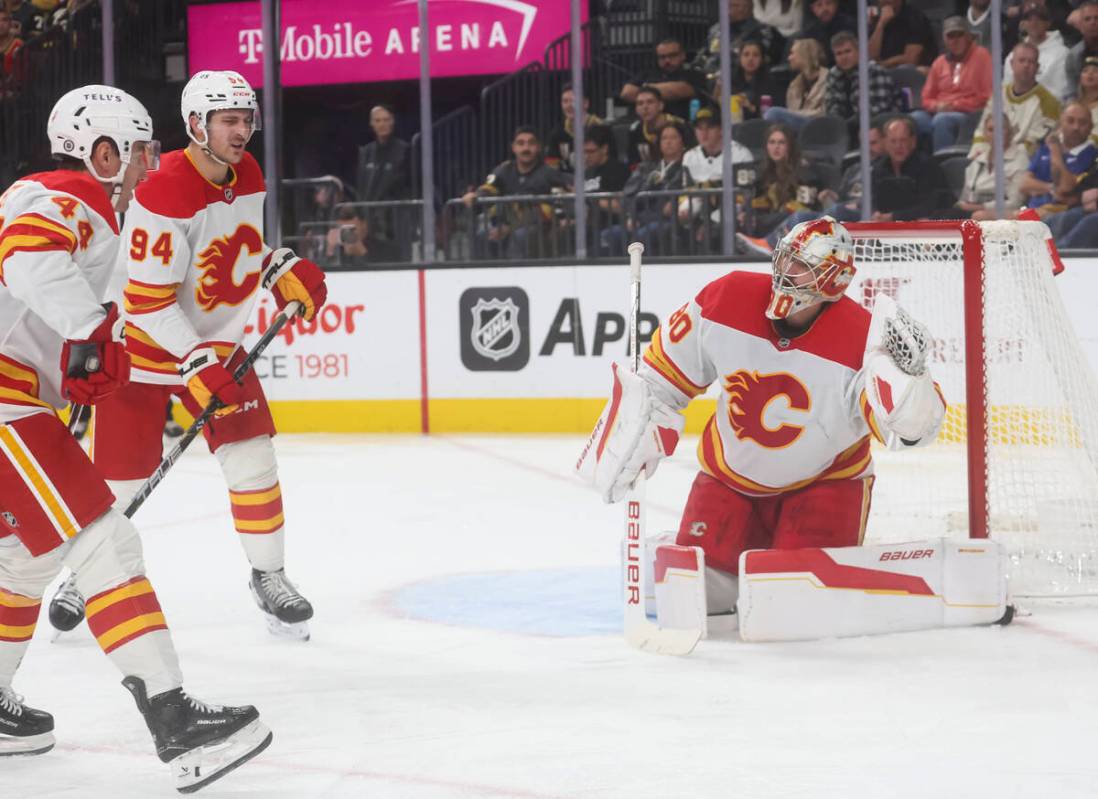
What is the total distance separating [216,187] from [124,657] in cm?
130

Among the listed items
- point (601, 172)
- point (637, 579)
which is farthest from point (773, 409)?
point (601, 172)

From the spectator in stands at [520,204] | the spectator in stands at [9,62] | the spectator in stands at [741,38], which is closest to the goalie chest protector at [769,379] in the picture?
the spectator in stands at [520,204]

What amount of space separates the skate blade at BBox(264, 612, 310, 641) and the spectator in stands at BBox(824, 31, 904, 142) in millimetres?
5226

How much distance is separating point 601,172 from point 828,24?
4.95 ft

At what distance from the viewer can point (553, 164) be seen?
8.01 m

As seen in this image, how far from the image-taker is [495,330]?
706 centimetres

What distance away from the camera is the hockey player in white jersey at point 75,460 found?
213 centimetres

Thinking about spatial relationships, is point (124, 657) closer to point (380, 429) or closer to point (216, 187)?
point (216, 187)

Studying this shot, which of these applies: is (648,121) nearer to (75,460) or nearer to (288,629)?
(288,629)

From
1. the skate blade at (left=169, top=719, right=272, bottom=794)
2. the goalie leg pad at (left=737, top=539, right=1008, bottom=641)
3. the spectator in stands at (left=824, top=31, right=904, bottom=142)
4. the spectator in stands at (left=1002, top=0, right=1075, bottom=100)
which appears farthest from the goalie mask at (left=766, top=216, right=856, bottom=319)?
the spectator in stands at (left=824, top=31, right=904, bottom=142)

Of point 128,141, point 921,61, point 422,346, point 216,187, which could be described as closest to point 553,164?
point 422,346

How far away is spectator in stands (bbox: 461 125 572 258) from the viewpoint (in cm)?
727

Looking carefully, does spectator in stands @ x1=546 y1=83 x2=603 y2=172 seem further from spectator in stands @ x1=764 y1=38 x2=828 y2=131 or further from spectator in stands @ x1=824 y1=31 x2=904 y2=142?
spectator in stands @ x1=824 y1=31 x2=904 y2=142

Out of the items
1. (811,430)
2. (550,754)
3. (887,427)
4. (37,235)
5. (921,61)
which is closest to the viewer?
(37,235)
